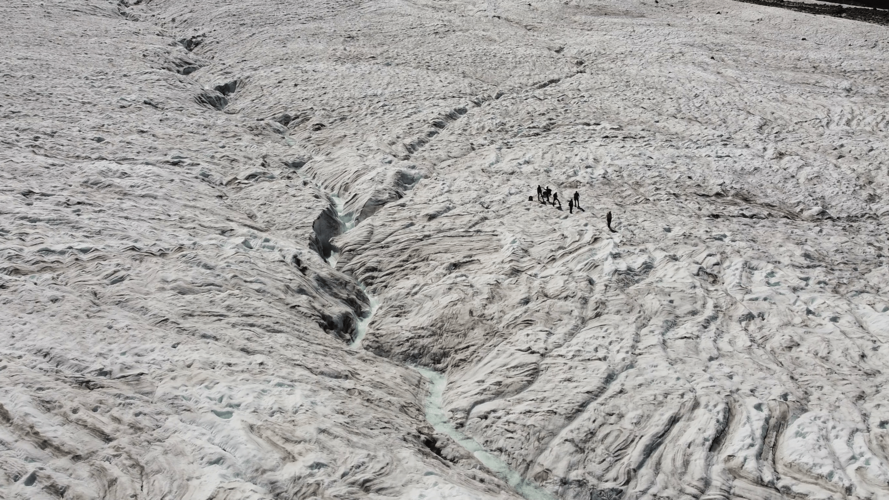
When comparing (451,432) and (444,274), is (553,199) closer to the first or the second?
(444,274)

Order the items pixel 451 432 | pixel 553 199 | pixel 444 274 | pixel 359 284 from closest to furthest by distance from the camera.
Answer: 1. pixel 451 432
2. pixel 444 274
3. pixel 359 284
4. pixel 553 199

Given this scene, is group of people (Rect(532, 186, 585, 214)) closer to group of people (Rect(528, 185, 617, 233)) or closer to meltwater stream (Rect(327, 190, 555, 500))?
group of people (Rect(528, 185, 617, 233))

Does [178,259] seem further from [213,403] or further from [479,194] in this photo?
[479,194]

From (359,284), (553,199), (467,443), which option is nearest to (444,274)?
(359,284)

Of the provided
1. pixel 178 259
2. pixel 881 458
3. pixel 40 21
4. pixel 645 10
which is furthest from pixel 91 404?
pixel 645 10

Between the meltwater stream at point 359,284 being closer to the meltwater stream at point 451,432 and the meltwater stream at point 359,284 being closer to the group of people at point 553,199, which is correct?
the meltwater stream at point 451,432

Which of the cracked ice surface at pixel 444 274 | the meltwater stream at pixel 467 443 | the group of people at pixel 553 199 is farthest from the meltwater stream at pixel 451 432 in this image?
the group of people at pixel 553 199
